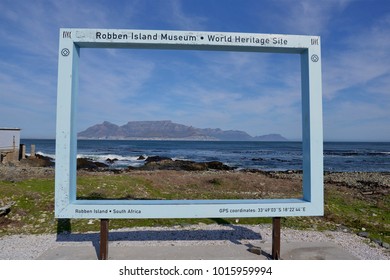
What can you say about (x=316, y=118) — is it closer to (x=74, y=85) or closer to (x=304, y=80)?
(x=304, y=80)

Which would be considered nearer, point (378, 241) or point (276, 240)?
point (276, 240)

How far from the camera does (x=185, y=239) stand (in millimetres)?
7027

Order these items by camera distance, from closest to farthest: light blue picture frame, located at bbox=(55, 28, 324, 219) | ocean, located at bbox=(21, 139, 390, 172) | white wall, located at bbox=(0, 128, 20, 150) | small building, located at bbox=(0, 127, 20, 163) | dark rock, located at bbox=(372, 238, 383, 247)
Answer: light blue picture frame, located at bbox=(55, 28, 324, 219) → dark rock, located at bbox=(372, 238, 383, 247) → small building, located at bbox=(0, 127, 20, 163) → white wall, located at bbox=(0, 128, 20, 150) → ocean, located at bbox=(21, 139, 390, 172)

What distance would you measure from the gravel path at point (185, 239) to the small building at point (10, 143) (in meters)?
26.8

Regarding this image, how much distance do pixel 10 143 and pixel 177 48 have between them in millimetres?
32228

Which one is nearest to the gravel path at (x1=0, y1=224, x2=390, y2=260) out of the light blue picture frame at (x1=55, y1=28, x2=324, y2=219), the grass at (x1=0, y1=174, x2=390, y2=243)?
the grass at (x1=0, y1=174, x2=390, y2=243)

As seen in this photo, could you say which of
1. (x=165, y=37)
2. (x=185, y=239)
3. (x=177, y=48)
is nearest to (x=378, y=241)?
(x=185, y=239)

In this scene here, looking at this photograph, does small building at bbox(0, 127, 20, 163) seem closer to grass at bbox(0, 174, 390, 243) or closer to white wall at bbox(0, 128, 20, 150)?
white wall at bbox(0, 128, 20, 150)

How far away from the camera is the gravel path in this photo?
20.8 feet

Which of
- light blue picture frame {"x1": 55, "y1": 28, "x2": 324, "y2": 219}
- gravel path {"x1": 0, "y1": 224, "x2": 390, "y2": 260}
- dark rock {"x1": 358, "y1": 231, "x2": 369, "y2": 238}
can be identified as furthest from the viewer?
dark rock {"x1": 358, "y1": 231, "x2": 369, "y2": 238}

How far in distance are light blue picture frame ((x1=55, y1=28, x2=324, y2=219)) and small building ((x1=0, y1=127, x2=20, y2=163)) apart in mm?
28785

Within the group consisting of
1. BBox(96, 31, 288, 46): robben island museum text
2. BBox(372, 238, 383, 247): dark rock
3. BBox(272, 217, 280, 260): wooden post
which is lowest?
BBox(372, 238, 383, 247): dark rock

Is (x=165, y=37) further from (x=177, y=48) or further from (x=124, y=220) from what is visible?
(x=124, y=220)

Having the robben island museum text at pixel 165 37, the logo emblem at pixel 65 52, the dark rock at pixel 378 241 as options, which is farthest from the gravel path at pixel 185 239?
the robben island museum text at pixel 165 37
